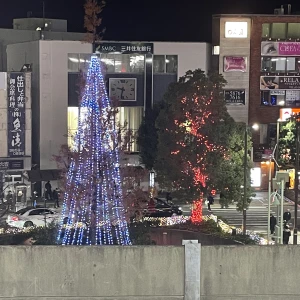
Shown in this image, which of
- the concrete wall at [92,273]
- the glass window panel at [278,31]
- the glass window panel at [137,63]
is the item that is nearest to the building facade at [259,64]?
the glass window panel at [278,31]

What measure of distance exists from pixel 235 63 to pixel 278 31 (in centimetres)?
294

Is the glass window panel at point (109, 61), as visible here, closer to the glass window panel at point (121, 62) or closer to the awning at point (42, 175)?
the glass window panel at point (121, 62)

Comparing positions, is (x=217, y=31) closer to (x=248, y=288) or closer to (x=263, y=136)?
(x=263, y=136)

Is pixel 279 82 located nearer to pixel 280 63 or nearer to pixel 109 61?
pixel 280 63

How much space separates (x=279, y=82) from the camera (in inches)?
1660

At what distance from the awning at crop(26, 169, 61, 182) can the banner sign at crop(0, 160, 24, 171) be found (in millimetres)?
726

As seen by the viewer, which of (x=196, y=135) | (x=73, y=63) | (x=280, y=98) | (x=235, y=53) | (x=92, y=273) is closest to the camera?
(x=92, y=273)

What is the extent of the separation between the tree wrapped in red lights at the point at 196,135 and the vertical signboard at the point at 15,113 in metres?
11.1

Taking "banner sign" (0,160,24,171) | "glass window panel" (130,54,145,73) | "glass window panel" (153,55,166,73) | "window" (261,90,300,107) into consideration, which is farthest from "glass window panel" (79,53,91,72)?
"window" (261,90,300,107)

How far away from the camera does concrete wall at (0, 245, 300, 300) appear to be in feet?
50.0

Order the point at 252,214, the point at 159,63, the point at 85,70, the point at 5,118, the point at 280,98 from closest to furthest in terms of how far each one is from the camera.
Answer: the point at 252,214 < the point at 5,118 < the point at 85,70 < the point at 159,63 < the point at 280,98

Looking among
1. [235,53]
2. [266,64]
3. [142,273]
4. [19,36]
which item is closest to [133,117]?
[235,53]

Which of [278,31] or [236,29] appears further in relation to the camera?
[278,31]

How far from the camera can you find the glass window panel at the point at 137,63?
41.2 m
